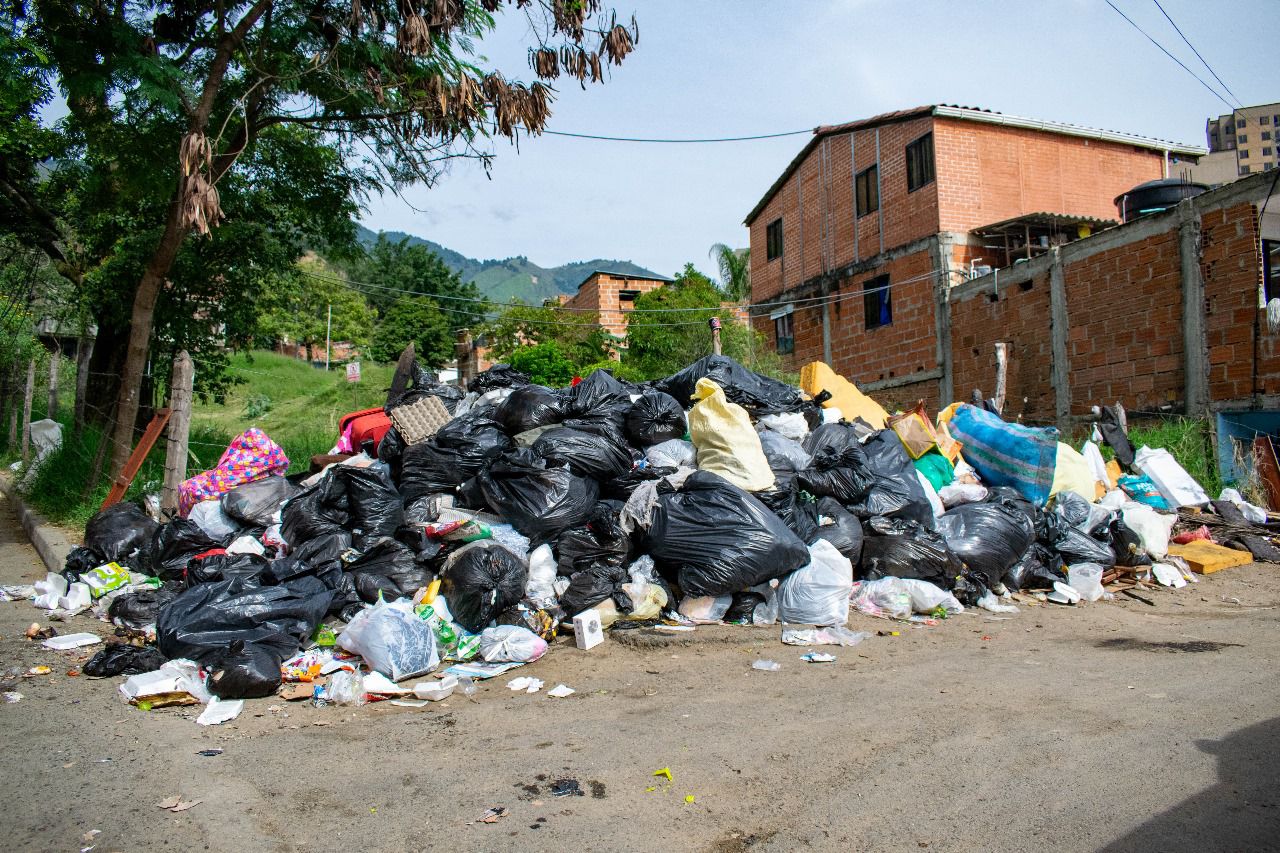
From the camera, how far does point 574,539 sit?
407 centimetres

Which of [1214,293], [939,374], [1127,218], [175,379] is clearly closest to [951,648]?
[175,379]

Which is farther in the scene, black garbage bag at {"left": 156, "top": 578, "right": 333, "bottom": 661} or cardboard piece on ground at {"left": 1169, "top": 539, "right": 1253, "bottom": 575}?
cardboard piece on ground at {"left": 1169, "top": 539, "right": 1253, "bottom": 575}

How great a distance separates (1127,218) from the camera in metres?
10.1

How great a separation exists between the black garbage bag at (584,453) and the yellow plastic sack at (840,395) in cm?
218

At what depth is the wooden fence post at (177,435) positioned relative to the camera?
5320mm

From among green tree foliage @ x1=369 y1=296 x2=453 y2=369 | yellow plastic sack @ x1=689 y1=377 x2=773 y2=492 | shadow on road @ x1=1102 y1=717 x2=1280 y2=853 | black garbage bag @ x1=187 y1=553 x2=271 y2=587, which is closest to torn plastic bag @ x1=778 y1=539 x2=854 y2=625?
yellow plastic sack @ x1=689 y1=377 x2=773 y2=492

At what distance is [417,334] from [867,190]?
65.9ft

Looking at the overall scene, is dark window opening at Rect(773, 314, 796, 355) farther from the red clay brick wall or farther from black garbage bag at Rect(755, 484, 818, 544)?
black garbage bag at Rect(755, 484, 818, 544)

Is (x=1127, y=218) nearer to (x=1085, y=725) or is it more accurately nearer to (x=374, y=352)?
(x=1085, y=725)

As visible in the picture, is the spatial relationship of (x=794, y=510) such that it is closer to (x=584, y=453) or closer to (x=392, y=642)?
(x=584, y=453)

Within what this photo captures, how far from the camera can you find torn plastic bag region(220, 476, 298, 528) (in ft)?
15.8

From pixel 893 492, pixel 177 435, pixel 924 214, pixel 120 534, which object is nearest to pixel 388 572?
pixel 120 534

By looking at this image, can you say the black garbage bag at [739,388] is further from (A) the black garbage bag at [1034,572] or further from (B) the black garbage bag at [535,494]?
(A) the black garbage bag at [1034,572]

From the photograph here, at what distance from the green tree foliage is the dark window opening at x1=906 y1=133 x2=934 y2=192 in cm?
1987
